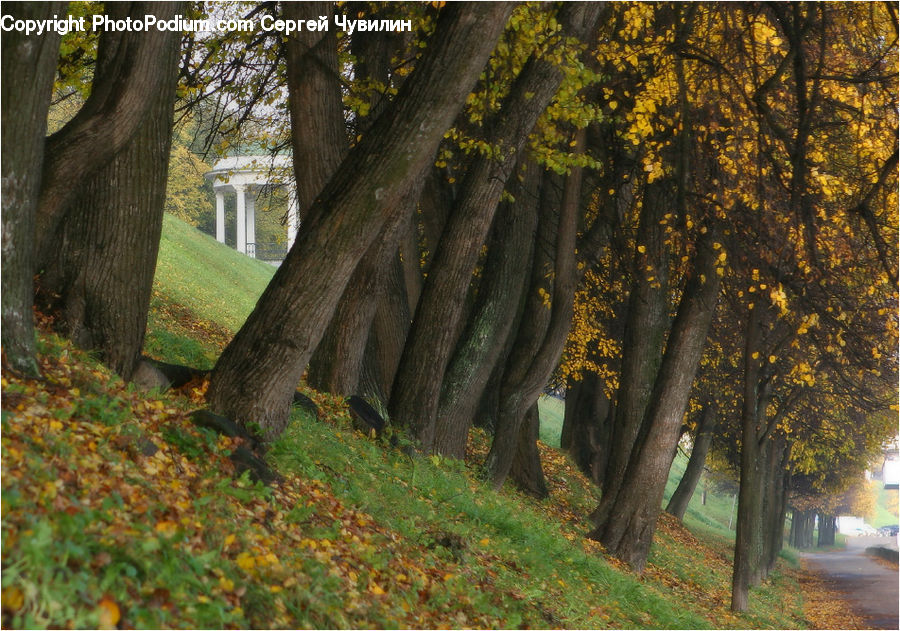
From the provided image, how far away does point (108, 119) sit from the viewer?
810 cm

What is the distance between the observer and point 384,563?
733cm

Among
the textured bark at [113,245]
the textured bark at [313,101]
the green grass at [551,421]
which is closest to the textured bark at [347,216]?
the textured bark at [113,245]

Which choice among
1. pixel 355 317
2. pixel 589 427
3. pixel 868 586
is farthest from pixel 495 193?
pixel 868 586

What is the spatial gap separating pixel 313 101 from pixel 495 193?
2.46m

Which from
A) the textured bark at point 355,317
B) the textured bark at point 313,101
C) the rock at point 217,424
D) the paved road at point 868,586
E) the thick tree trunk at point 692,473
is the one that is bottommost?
the paved road at point 868,586

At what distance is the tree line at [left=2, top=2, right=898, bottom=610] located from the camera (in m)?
8.36

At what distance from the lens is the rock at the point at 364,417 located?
11789 mm

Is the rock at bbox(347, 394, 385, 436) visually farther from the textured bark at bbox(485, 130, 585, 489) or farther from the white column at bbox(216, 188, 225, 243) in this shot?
the white column at bbox(216, 188, 225, 243)

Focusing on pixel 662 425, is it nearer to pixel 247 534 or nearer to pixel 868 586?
pixel 247 534

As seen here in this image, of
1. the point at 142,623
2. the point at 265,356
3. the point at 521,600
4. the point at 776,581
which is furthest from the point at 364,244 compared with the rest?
the point at 776,581

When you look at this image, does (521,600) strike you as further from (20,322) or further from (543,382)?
(543,382)

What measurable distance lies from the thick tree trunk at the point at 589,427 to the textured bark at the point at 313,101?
15.0 metres

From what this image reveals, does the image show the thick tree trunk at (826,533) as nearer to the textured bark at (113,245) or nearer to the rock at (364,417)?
the rock at (364,417)

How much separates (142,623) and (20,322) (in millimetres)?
3024
